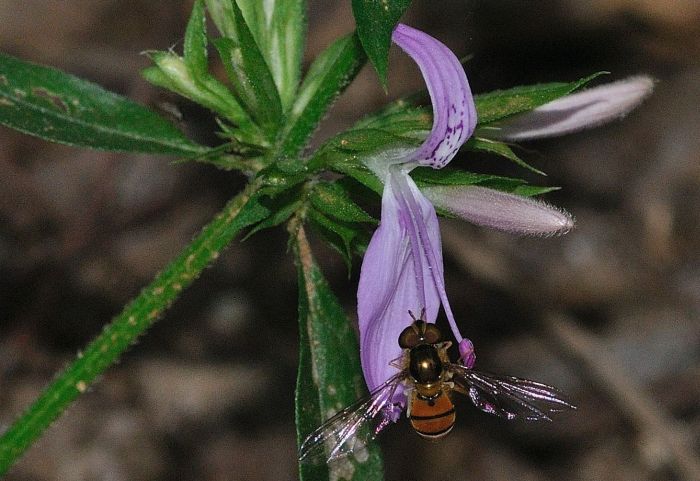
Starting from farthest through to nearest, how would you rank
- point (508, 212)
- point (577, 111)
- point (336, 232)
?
point (577, 111) → point (336, 232) → point (508, 212)

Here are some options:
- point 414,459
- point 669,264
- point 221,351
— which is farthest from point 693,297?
point 221,351

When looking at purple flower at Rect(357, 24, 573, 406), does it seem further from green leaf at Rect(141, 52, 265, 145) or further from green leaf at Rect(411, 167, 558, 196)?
green leaf at Rect(141, 52, 265, 145)

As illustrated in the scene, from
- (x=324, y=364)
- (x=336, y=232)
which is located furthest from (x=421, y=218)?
(x=324, y=364)

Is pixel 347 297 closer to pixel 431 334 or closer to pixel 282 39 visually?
pixel 282 39

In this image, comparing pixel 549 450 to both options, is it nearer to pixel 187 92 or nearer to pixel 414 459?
pixel 414 459

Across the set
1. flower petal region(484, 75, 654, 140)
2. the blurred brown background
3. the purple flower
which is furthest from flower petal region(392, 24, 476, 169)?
the blurred brown background
